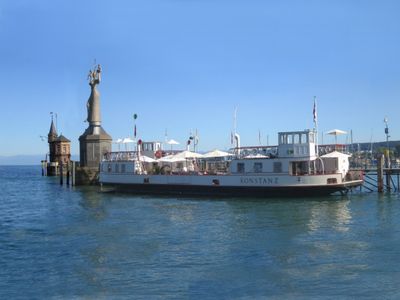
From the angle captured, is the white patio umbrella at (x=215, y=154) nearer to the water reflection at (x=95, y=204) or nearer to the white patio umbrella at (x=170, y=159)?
the white patio umbrella at (x=170, y=159)

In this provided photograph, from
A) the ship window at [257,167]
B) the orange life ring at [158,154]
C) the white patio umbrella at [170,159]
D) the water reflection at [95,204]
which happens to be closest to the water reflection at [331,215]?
the ship window at [257,167]

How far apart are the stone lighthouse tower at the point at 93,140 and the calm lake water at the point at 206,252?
105 feet

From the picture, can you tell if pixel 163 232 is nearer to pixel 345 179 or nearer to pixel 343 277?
pixel 343 277

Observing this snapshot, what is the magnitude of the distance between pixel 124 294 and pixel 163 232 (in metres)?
12.2

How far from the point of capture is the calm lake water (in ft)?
56.8

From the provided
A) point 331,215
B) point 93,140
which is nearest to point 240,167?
point 331,215

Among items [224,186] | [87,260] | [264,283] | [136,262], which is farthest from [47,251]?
[224,186]

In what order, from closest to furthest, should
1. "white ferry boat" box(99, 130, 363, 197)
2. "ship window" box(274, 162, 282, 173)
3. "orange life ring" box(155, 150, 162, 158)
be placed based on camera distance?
1. "white ferry boat" box(99, 130, 363, 197)
2. "ship window" box(274, 162, 282, 173)
3. "orange life ring" box(155, 150, 162, 158)

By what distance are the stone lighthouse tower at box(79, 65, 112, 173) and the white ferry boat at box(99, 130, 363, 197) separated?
1640 cm

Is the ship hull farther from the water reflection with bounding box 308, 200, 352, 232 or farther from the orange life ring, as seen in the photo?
the orange life ring

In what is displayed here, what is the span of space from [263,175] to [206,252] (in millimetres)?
24891

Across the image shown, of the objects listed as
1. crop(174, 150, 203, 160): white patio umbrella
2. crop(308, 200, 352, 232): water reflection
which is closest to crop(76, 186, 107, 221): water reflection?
crop(174, 150, 203, 160): white patio umbrella

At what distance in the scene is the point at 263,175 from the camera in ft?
155

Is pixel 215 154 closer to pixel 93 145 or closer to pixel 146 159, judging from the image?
pixel 146 159
